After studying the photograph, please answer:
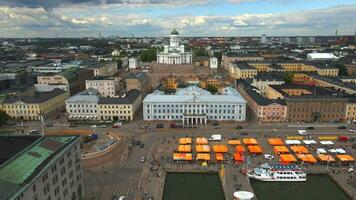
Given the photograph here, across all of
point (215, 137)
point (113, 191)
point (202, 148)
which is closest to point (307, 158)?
point (202, 148)

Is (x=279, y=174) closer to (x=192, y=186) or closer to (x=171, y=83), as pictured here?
(x=192, y=186)

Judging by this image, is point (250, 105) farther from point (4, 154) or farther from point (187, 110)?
point (4, 154)

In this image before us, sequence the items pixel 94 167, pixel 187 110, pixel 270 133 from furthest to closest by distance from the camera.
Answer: pixel 187 110
pixel 270 133
pixel 94 167

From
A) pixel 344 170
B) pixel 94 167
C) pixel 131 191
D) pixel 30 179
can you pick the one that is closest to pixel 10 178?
pixel 30 179

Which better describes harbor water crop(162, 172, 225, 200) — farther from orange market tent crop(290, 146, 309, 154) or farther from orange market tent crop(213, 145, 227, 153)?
orange market tent crop(290, 146, 309, 154)

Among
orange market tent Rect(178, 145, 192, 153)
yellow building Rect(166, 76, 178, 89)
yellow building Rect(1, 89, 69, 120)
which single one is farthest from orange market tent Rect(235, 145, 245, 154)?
yellow building Rect(166, 76, 178, 89)

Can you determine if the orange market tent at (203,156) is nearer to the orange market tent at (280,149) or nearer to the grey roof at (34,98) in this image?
the orange market tent at (280,149)

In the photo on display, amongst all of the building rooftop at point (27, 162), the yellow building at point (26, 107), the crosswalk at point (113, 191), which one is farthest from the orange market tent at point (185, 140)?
the yellow building at point (26, 107)

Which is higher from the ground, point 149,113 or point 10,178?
point 10,178
